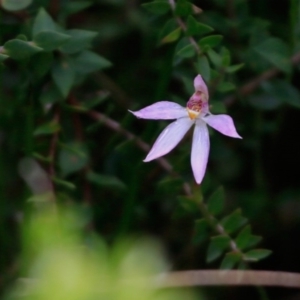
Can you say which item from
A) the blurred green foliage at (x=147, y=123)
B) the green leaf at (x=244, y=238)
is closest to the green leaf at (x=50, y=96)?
the blurred green foliage at (x=147, y=123)

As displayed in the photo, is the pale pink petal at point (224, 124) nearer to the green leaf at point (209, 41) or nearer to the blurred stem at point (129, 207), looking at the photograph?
the green leaf at point (209, 41)

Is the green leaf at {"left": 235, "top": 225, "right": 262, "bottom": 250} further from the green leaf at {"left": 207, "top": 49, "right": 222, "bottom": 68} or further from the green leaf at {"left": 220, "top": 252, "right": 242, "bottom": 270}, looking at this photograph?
the green leaf at {"left": 207, "top": 49, "right": 222, "bottom": 68}

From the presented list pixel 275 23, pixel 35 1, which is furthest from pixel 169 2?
pixel 275 23

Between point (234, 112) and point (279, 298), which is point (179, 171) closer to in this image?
point (234, 112)

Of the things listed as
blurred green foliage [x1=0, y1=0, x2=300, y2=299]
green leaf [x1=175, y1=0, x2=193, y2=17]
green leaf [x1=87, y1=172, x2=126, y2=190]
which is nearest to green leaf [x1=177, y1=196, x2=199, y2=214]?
blurred green foliage [x1=0, y1=0, x2=300, y2=299]

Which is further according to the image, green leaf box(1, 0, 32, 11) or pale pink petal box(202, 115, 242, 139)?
green leaf box(1, 0, 32, 11)

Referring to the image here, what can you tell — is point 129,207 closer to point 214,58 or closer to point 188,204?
point 188,204

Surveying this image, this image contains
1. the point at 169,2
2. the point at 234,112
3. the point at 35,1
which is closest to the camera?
the point at 169,2
